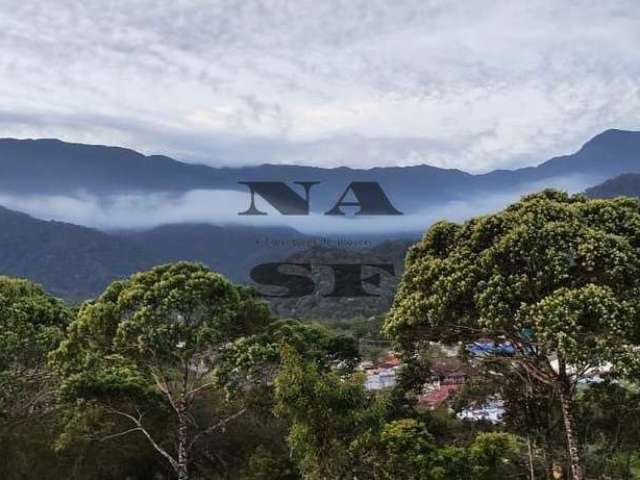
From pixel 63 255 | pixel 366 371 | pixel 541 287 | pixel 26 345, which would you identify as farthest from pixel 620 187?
pixel 26 345

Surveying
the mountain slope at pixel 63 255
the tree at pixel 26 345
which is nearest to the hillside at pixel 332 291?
the tree at pixel 26 345

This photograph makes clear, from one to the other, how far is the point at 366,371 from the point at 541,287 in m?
4.60

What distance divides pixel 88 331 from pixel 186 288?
233 cm

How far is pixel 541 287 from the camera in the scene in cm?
1098

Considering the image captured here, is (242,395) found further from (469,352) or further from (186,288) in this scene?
(469,352)

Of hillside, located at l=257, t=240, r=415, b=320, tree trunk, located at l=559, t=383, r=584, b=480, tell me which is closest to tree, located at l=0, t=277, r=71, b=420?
tree trunk, located at l=559, t=383, r=584, b=480

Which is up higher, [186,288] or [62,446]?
[186,288]

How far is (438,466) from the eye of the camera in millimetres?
12578

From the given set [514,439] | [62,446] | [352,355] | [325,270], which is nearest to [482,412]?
[352,355]

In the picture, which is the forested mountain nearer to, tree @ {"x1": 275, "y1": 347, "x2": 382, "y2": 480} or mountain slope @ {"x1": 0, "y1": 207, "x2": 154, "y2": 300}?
mountain slope @ {"x1": 0, "y1": 207, "x2": 154, "y2": 300}

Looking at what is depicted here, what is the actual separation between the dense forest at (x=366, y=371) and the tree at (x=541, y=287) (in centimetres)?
3

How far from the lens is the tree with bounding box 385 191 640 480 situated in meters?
10.3

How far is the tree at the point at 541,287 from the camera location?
10.3m

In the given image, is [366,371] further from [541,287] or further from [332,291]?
[332,291]
